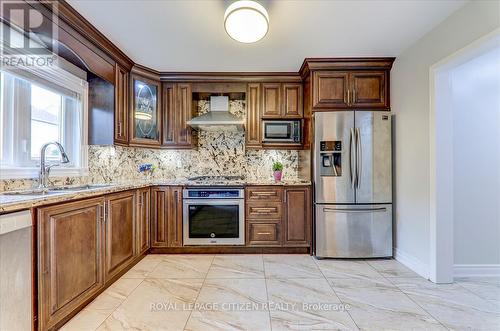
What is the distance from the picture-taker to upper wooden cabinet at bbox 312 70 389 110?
3270mm

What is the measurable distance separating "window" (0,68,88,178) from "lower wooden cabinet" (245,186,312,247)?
6.59ft

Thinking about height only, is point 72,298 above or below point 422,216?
below

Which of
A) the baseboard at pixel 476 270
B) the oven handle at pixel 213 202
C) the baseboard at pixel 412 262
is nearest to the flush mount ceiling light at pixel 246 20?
the oven handle at pixel 213 202

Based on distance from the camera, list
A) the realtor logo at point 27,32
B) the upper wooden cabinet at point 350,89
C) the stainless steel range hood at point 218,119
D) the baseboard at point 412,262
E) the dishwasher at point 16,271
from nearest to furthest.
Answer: the dishwasher at point 16,271
the realtor logo at point 27,32
the baseboard at point 412,262
the upper wooden cabinet at point 350,89
the stainless steel range hood at point 218,119

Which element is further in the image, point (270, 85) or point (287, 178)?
point (287, 178)

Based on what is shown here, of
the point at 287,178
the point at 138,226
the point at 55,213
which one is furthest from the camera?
the point at 287,178

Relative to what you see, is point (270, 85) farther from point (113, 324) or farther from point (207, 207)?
point (113, 324)

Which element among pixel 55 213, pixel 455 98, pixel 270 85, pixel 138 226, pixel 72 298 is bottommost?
pixel 72 298

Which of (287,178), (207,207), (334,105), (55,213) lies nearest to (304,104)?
(334,105)

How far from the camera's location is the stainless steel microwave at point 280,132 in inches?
144

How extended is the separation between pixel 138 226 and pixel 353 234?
8.31 feet

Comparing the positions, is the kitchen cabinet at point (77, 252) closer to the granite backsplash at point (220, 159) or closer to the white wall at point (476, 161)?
the granite backsplash at point (220, 159)

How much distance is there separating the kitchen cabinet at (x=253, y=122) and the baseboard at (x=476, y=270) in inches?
103

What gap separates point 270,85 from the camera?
12.1 feet
